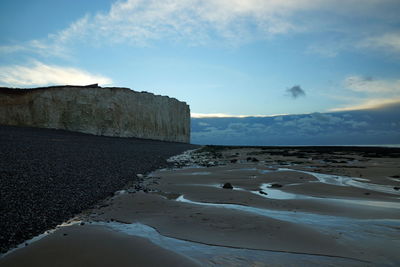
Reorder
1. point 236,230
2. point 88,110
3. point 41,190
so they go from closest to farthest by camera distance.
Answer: point 236,230 → point 41,190 → point 88,110

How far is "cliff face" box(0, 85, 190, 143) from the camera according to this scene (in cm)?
3086

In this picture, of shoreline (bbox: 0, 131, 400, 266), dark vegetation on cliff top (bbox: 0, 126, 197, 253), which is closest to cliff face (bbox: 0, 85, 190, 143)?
dark vegetation on cliff top (bbox: 0, 126, 197, 253)

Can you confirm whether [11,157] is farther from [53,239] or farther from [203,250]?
[203,250]

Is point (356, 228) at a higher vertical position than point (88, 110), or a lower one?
lower

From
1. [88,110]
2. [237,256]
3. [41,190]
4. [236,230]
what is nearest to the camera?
[237,256]

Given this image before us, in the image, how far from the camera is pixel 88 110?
36594mm

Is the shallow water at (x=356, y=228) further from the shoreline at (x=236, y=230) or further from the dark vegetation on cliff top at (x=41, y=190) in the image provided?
the dark vegetation on cliff top at (x=41, y=190)

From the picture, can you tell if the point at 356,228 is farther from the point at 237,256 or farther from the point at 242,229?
the point at 237,256

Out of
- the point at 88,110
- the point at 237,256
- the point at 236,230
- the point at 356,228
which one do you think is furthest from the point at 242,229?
the point at 88,110

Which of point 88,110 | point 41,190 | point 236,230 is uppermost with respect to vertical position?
point 88,110

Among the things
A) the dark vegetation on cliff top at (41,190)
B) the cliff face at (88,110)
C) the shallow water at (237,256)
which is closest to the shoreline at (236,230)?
the shallow water at (237,256)

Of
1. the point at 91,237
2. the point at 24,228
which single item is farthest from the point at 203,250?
the point at 24,228

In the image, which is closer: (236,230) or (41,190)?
(236,230)

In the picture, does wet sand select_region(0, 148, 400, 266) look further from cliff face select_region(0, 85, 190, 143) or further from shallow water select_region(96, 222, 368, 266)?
cliff face select_region(0, 85, 190, 143)
